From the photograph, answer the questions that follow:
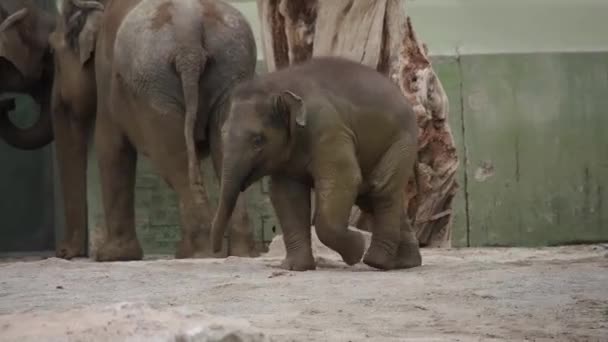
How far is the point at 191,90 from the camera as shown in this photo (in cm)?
795

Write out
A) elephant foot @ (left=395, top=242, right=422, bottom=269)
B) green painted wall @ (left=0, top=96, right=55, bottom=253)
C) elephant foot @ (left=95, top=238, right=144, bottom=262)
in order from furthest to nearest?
green painted wall @ (left=0, top=96, right=55, bottom=253) → elephant foot @ (left=95, top=238, right=144, bottom=262) → elephant foot @ (left=395, top=242, right=422, bottom=269)

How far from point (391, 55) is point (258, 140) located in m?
2.20

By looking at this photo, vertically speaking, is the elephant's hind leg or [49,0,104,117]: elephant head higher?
[49,0,104,117]: elephant head

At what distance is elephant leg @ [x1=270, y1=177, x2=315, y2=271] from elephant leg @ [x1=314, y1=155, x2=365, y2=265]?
0.68 feet

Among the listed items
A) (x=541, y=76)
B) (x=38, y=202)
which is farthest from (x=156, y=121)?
(x=38, y=202)

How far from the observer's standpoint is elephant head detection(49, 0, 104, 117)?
31.3 feet

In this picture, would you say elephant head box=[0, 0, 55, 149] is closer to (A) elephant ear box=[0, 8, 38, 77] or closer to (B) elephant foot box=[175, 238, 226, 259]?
(A) elephant ear box=[0, 8, 38, 77]

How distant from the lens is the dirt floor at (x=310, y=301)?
3535 millimetres

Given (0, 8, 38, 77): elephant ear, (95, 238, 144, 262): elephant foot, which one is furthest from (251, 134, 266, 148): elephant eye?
(0, 8, 38, 77): elephant ear

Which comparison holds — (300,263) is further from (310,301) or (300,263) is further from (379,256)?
(310,301)

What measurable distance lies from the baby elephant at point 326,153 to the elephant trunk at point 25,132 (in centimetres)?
431

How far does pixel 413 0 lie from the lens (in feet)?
33.4

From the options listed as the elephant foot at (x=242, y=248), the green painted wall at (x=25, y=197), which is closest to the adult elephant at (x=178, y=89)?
the elephant foot at (x=242, y=248)

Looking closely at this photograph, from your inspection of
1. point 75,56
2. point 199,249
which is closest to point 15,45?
point 75,56
